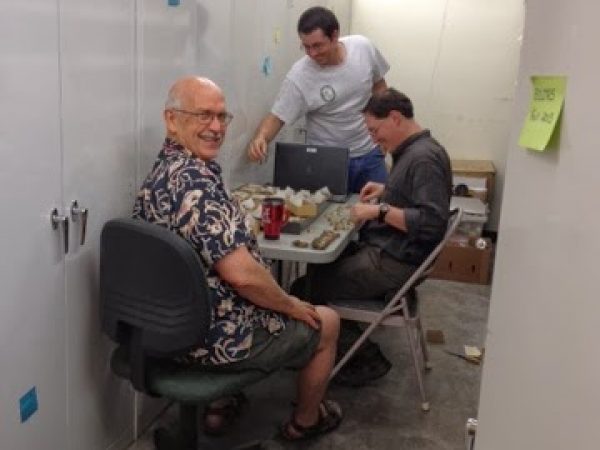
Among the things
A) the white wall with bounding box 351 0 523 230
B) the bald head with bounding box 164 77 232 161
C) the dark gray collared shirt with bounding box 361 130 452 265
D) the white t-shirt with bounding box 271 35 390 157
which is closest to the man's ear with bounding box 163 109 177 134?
the bald head with bounding box 164 77 232 161

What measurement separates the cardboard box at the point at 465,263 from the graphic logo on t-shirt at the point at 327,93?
1558mm

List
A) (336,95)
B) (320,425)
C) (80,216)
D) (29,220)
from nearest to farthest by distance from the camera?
(29,220) → (80,216) → (320,425) → (336,95)

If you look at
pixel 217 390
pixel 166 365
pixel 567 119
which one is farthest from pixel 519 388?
pixel 166 365

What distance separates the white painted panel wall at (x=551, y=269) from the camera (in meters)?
0.79

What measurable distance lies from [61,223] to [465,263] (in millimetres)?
3257

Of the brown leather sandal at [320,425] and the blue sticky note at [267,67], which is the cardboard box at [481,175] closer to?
the blue sticky note at [267,67]

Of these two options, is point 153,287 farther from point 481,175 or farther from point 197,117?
point 481,175

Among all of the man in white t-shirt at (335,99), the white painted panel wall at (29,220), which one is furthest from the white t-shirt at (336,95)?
the white painted panel wall at (29,220)

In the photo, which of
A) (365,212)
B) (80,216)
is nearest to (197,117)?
(80,216)

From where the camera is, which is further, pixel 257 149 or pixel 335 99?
pixel 335 99

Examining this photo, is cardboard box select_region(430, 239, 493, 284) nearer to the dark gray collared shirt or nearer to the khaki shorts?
the dark gray collared shirt

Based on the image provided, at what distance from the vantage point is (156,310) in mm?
1824

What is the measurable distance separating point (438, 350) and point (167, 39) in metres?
2.10

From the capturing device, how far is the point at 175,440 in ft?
7.12
